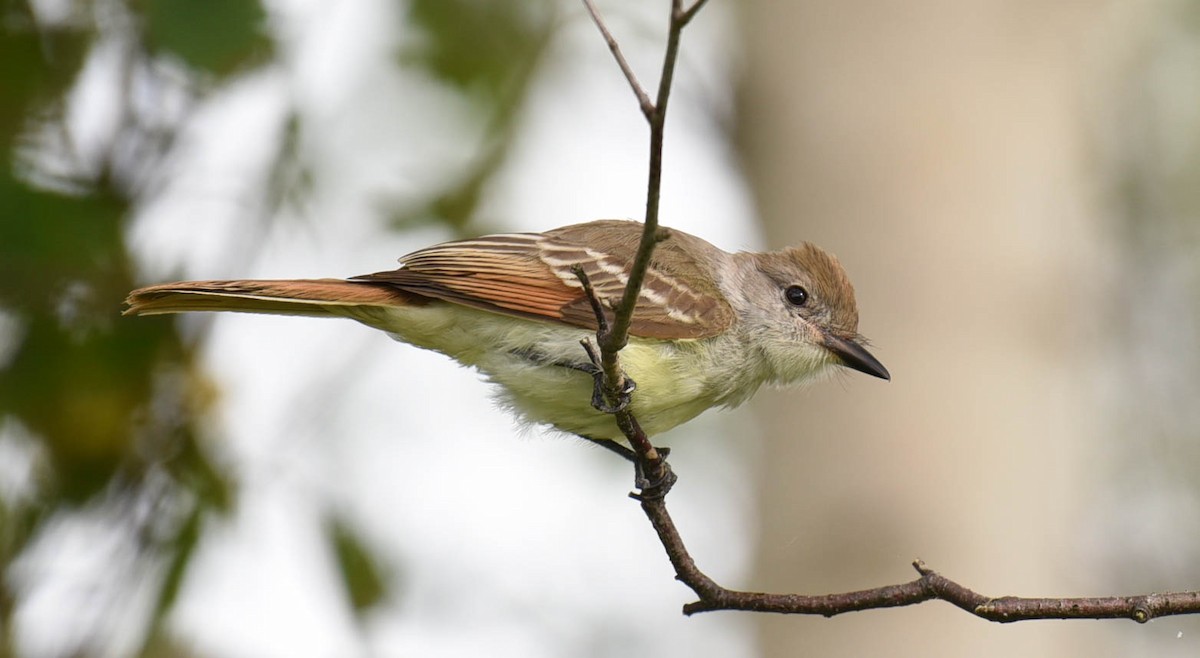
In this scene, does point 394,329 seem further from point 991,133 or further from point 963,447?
point 991,133

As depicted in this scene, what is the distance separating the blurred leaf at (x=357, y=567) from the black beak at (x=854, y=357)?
2.26 metres

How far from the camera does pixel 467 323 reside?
437 cm

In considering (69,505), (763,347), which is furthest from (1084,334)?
(69,505)

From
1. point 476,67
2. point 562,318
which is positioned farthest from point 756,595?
point 476,67

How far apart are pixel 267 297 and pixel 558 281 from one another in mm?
1023

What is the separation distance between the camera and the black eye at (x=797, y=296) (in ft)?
16.3

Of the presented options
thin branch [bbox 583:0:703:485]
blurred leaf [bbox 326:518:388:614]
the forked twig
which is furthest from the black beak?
blurred leaf [bbox 326:518:388:614]

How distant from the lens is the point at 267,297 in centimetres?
394

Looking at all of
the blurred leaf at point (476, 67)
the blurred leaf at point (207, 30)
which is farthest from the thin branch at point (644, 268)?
the blurred leaf at point (476, 67)

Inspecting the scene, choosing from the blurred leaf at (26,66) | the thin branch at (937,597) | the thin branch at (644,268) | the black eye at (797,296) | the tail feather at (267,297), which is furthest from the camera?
the black eye at (797,296)

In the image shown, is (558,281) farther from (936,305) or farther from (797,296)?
(936,305)

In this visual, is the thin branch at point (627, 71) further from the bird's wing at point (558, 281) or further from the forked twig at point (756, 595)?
the bird's wing at point (558, 281)

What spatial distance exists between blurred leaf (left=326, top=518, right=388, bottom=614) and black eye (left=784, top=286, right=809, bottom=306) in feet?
7.25

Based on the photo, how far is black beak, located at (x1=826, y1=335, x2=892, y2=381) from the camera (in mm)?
4727
